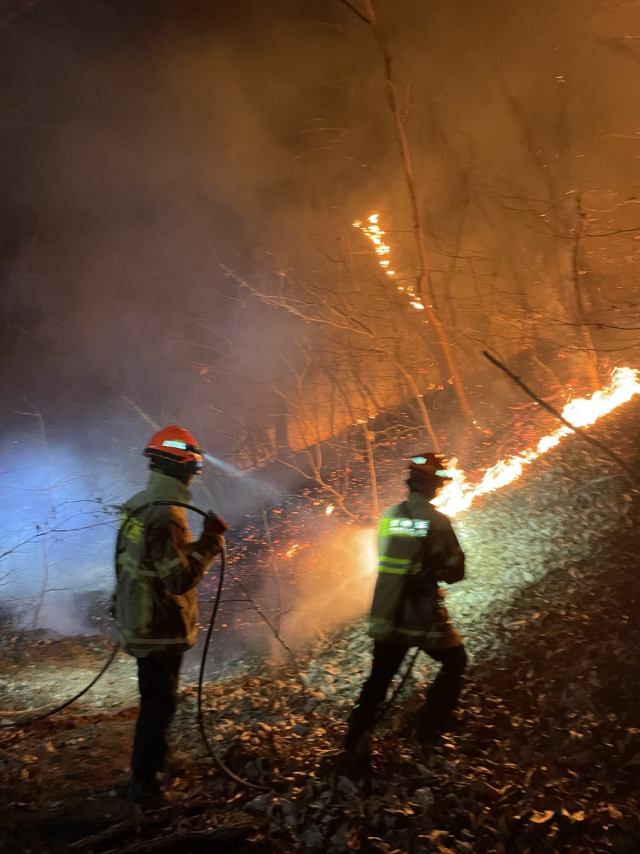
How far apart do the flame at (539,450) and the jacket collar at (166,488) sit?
17.6 ft

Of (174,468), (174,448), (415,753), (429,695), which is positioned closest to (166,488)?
(174,468)

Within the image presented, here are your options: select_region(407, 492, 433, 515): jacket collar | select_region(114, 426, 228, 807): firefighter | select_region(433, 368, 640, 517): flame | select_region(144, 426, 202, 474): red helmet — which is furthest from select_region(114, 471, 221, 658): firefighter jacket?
select_region(433, 368, 640, 517): flame

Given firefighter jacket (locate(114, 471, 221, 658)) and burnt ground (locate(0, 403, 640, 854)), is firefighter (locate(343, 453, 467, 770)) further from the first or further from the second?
firefighter jacket (locate(114, 471, 221, 658))

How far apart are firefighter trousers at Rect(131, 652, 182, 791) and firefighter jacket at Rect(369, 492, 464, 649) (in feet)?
4.22

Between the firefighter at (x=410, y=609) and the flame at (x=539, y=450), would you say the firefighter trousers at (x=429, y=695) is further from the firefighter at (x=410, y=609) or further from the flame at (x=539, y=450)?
the flame at (x=539, y=450)

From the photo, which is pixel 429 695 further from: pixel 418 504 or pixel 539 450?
pixel 539 450

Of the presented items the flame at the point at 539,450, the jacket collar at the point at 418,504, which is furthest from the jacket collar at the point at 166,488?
the flame at the point at 539,450

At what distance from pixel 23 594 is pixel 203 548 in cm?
1186

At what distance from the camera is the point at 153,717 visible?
318cm

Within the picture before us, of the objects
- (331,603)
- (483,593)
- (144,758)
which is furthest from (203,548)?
(331,603)

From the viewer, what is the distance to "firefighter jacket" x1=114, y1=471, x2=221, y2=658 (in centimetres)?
307

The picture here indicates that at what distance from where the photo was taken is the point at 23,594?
12.7 meters

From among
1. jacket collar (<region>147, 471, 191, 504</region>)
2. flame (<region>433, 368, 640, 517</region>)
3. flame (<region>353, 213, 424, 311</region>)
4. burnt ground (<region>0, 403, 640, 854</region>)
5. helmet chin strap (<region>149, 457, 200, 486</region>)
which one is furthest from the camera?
flame (<region>353, 213, 424, 311</region>)

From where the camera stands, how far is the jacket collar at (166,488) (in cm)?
323
